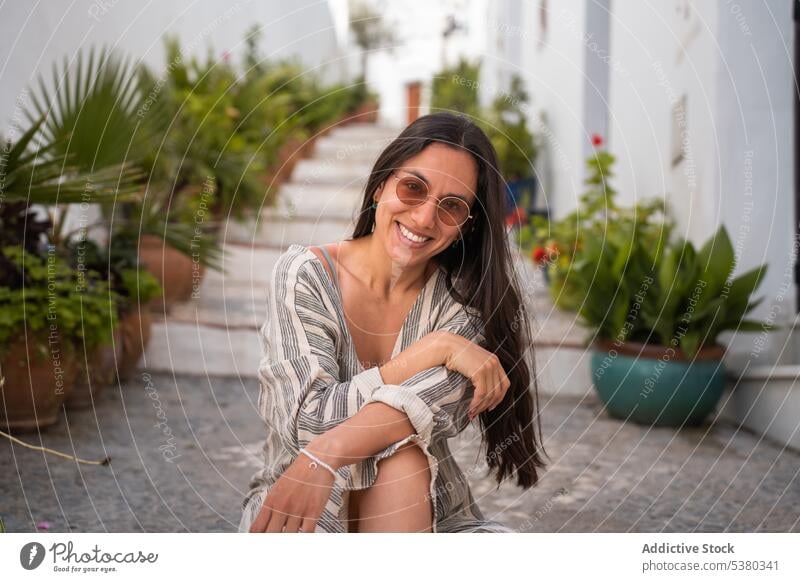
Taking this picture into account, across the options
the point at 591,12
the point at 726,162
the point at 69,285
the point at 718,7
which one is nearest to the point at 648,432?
the point at 726,162

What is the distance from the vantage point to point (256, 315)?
4066 mm

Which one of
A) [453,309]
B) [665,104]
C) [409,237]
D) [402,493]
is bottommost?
[402,493]

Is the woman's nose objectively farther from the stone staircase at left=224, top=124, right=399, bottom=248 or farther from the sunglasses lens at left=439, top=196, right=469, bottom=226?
the stone staircase at left=224, top=124, right=399, bottom=248

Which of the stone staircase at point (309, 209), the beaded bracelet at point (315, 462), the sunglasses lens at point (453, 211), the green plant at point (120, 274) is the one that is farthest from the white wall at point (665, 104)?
the beaded bracelet at point (315, 462)

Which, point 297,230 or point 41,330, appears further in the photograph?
point 297,230

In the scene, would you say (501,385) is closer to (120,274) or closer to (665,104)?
(120,274)

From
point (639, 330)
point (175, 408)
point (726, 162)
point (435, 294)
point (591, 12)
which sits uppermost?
point (591, 12)

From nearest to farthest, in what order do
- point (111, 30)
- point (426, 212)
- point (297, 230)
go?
point (426, 212) → point (111, 30) → point (297, 230)

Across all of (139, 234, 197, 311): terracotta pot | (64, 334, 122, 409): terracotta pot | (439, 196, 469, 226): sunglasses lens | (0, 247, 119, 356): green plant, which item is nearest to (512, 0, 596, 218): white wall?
(139, 234, 197, 311): terracotta pot

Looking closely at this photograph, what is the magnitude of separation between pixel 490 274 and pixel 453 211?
14 cm

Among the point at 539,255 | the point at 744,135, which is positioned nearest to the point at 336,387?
the point at 744,135

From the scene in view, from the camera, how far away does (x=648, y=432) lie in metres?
2.91

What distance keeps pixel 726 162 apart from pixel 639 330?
60 cm

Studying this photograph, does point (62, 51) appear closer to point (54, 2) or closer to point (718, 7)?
point (54, 2)
